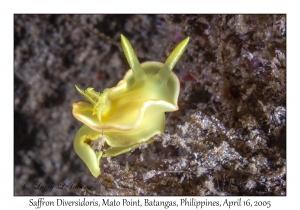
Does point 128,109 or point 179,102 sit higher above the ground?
point 179,102

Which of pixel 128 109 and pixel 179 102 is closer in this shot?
pixel 128 109

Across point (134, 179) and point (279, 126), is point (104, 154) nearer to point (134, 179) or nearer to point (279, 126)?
point (134, 179)

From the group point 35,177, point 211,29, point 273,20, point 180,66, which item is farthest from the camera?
point 35,177

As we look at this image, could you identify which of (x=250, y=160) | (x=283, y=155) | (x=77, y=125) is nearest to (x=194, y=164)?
(x=250, y=160)
